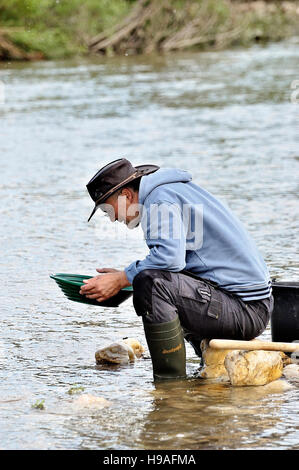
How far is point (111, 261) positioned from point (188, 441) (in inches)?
140

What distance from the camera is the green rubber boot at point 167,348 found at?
4.61 m

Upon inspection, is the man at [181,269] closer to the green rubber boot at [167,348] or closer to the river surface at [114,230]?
the green rubber boot at [167,348]

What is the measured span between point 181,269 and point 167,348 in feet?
1.24

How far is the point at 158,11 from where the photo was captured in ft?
118

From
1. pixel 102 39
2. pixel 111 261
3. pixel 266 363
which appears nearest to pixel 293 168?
pixel 111 261

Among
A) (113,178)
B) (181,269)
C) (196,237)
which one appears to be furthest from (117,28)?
(181,269)

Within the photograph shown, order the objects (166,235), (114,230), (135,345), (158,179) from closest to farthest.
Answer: (166,235), (158,179), (135,345), (114,230)

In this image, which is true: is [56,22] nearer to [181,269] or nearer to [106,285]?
[106,285]

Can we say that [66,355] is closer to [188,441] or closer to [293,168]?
[188,441]

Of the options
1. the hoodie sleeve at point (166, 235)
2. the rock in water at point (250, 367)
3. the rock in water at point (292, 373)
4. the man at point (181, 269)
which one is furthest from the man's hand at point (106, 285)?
the rock in water at point (292, 373)

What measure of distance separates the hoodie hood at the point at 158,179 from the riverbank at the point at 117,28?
2607cm

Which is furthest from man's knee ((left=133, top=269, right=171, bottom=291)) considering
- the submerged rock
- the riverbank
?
the riverbank

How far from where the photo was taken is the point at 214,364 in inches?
189

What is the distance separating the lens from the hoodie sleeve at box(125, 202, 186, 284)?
450cm
